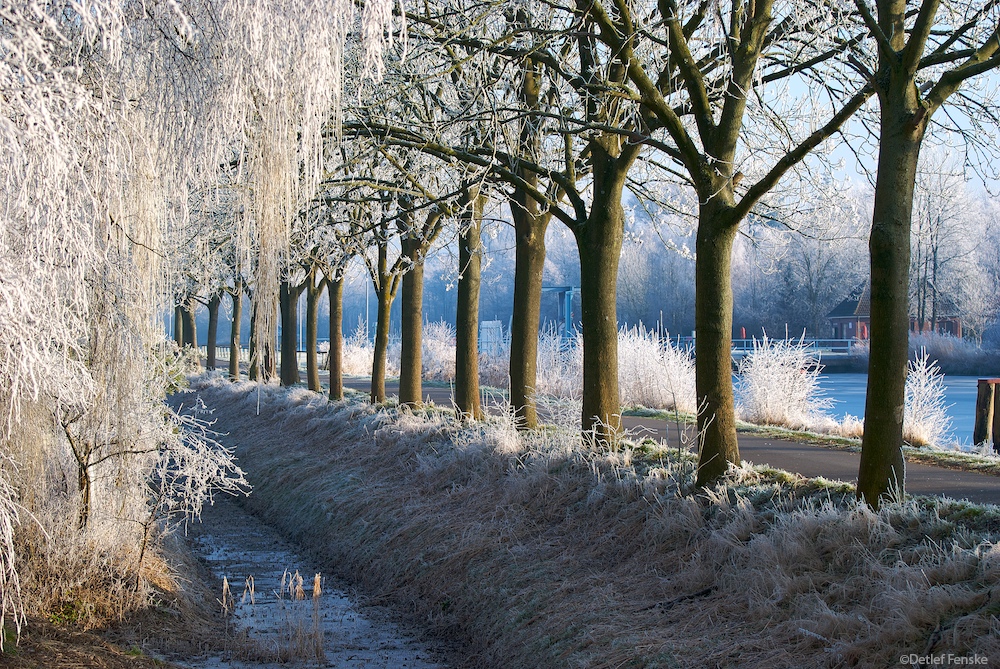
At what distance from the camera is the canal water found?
59.6 ft

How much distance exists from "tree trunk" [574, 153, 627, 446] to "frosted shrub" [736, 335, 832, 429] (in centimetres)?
785

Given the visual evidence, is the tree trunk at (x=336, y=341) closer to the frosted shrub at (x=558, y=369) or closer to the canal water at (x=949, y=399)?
the frosted shrub at (x=558, y=369)

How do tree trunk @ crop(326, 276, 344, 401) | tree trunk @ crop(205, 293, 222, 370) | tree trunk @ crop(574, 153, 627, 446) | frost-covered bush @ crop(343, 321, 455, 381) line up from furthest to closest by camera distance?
frost-covered bush @ crop(343, 321, 455, 381) < tree trunk @ crop(205, 293, 222, 370) < tree trunk @ crop(326, 276, 344, 401) < tree trunk @ crop(574, 153, 627, 446)

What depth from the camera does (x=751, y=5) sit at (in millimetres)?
7723

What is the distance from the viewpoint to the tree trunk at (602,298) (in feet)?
31.0

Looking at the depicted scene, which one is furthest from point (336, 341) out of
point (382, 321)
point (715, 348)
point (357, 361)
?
point (357, 361)

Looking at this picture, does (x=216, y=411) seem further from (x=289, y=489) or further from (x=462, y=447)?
(x=462, y=447)

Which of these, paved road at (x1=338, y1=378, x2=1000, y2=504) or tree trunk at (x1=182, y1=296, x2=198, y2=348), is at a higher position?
tree trunk at (x1=182, y1=296, x2=198, y2=348)

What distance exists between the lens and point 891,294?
19.6ft

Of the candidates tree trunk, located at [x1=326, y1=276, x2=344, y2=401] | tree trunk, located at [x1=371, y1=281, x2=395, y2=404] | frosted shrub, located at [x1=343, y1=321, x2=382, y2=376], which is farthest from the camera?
frosted shrub, located at [x1=343, y1=321, x2=382, y2=376]

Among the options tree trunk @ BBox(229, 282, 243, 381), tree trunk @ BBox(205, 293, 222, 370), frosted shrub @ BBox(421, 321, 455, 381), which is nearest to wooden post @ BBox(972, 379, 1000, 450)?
frosted shrub @ BBox(421, 321, 455, 381)

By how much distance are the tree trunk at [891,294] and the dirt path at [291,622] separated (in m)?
3.79

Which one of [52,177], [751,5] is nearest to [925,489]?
[751,5]

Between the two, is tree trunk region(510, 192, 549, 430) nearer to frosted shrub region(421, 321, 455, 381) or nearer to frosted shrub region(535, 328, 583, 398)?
frosted shrub region(535, 328, 583, 398)
